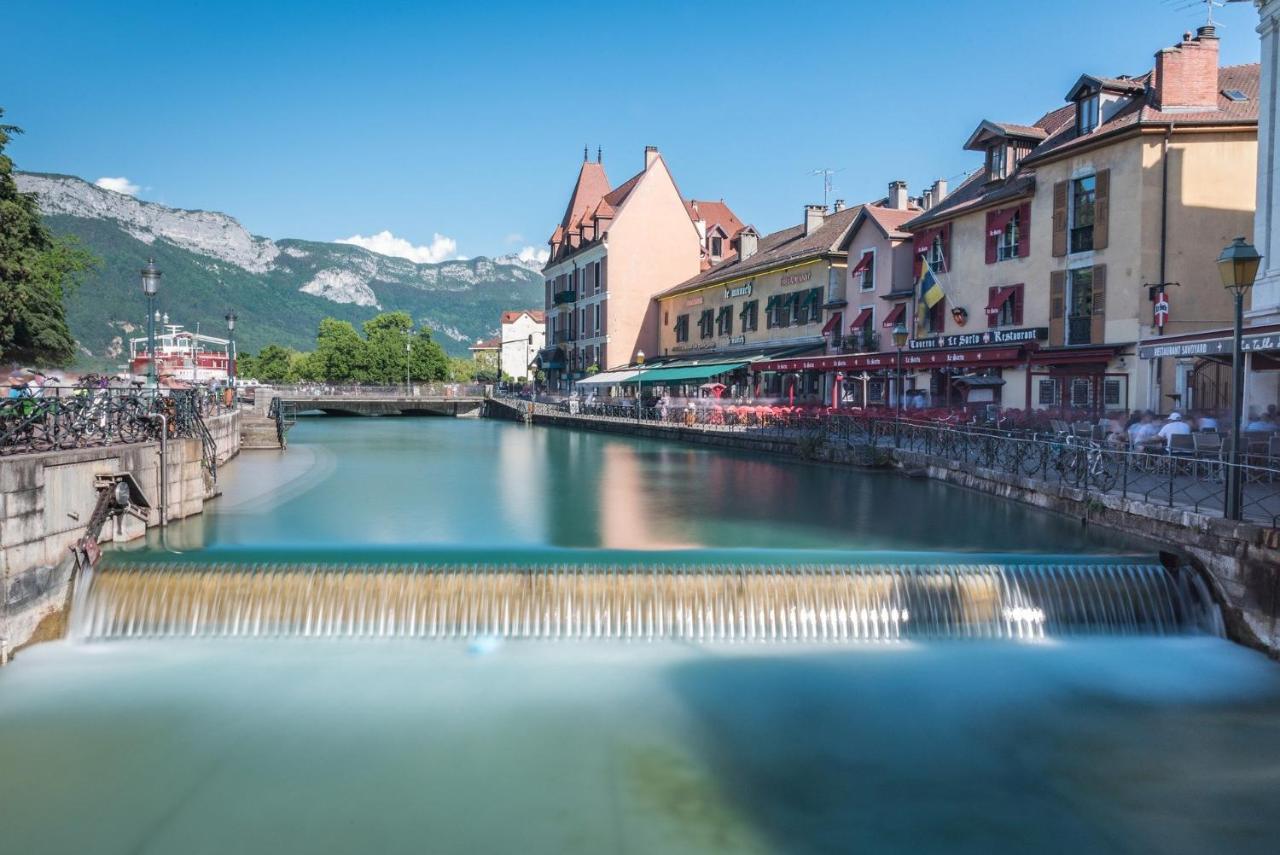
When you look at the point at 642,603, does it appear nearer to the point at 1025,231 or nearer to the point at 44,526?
the point at 44,526

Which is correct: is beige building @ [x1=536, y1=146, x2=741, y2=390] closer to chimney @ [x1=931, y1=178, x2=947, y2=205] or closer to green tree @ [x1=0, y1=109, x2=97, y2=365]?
chimney @ [x1=931, y1=178, x2=947, y2=205]

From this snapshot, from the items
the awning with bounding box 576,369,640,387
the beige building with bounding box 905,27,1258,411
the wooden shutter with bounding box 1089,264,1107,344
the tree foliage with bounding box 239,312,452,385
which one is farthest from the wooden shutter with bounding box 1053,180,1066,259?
the tree foliage with bounding box 239,312,452,385

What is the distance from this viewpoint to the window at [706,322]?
53.7 meters

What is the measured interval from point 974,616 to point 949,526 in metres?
6.02

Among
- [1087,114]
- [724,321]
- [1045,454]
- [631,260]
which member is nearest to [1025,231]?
[1087,114]

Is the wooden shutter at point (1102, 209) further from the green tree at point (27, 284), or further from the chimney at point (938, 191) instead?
the green tree at point (27, 284)

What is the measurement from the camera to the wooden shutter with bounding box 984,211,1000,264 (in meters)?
31.6

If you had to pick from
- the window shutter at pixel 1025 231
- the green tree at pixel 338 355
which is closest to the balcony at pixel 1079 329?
the window shutter at pixel 1025 231

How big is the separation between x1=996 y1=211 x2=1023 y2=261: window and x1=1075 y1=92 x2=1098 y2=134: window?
318 centimetres

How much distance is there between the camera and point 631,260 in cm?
6300

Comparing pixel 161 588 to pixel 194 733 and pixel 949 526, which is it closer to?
pixel 194 733

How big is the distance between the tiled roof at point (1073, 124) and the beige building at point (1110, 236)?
0.07 meters

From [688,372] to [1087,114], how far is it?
21.2m

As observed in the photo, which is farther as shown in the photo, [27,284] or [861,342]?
[861,342]
